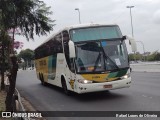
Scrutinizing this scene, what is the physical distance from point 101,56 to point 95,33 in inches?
45.2

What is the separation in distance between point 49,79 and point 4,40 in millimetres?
4225

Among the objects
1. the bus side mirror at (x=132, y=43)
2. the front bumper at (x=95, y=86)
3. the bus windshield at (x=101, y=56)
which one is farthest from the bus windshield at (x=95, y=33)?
the front bumper at (x=95, y=86)

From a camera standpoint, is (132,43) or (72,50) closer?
(72,50)

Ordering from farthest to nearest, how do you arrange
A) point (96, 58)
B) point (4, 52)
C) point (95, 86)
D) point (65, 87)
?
1. point (4, 52)
2. point (65, 87)
3. point (96, 58)
4. point (95, 86)

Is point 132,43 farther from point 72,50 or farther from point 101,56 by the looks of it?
point 72,50

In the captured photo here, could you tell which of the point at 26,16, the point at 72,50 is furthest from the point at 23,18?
the point at 72,50

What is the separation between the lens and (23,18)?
1620 cm

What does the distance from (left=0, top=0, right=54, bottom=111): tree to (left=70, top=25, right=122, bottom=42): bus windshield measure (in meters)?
2.10

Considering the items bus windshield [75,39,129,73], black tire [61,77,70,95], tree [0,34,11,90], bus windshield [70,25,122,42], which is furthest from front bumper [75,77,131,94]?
tree [0,34,11,90]

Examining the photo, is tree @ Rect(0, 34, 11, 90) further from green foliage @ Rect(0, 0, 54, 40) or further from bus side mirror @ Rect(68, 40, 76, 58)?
bus side mirror @ Rect(68, 40, 76, 58)

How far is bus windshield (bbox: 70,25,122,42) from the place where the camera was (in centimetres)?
1544

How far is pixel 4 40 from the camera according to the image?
66.6ft

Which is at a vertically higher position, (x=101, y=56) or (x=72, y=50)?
(x=72, y=50)

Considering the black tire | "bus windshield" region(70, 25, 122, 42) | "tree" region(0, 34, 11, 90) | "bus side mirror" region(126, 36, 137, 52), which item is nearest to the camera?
"bus windshield" region(70, 25, 122, 42)
